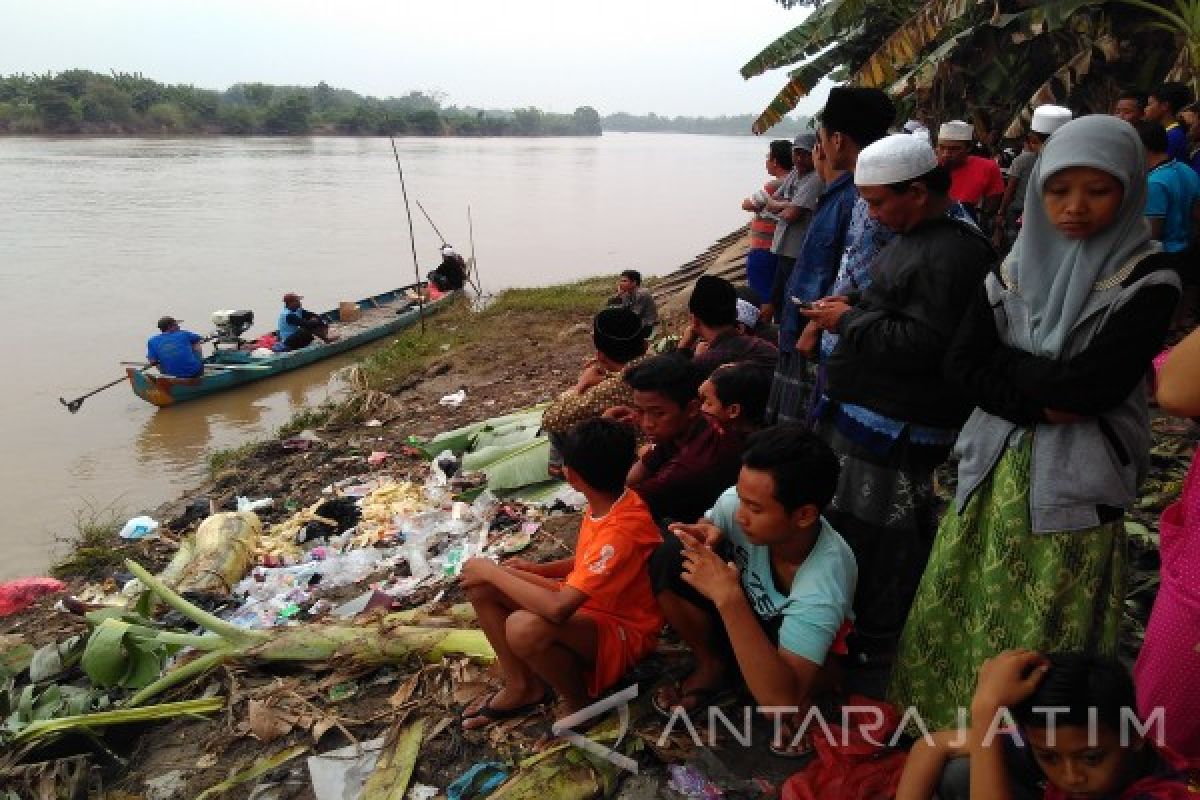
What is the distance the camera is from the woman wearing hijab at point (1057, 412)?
5.45 feet

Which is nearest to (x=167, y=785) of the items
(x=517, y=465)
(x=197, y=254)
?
(x=517, y=465)

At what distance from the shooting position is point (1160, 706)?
1.68 m

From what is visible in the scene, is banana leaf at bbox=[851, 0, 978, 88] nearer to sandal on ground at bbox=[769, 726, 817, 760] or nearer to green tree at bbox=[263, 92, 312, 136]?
sandal on ground at bbox=[769, 726, 817, 760]

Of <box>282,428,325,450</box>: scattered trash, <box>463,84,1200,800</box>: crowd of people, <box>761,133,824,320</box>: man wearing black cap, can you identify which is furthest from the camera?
<box>282,428,325,450</box>: scattered trash

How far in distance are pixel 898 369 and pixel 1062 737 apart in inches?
36.8

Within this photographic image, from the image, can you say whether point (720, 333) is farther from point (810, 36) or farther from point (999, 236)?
point (810, 36)

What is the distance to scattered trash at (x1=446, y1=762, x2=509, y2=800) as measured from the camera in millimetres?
2324

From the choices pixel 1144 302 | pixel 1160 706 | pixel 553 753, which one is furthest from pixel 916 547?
pixel 553 753

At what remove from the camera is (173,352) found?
9.45 meters

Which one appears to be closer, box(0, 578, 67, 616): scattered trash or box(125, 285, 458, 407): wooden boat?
box(0, 578, 67, 616): scattered trash

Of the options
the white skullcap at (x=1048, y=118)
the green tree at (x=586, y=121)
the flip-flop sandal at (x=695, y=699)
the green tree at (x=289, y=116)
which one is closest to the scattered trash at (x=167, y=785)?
the flip-flop sandal at (x=695, y=699)

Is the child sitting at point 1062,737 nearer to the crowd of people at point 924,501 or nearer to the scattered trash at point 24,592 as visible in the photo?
the crowd of people at point 924,501

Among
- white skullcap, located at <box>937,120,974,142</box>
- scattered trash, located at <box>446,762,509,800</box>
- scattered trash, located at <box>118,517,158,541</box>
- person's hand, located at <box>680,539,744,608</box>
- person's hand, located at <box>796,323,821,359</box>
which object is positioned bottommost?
scattered trash, located at <box>118,517,158,541</box>

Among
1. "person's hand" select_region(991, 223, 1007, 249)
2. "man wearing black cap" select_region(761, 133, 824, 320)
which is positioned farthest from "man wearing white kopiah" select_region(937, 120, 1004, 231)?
"man wearing black cap" select_region(761, 133, 824, 320)
